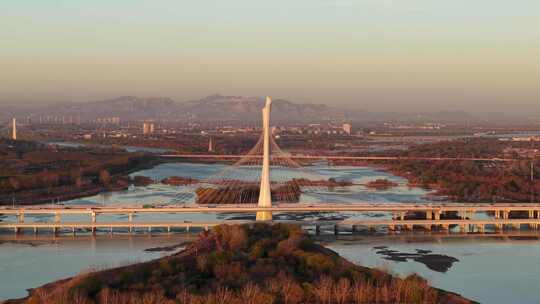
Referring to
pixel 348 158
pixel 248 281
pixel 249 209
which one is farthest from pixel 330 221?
pixel 348 158

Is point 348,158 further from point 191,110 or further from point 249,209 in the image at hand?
point 191,110

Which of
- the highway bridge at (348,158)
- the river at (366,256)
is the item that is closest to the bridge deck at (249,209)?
the river at (366,256)

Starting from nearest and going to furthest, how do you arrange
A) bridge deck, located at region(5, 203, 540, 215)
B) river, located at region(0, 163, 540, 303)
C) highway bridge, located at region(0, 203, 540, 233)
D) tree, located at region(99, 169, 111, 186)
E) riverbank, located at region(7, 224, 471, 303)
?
riverbank, located at region(7, 224, 471, 303)
river, located at region(0, 163, 540, 303)
highway bridge, located at region(0, 203, 540, 233)
bridge deck, located at region(5, 203, 540, 215)
tree, located at region(99, 169, 111, 186)

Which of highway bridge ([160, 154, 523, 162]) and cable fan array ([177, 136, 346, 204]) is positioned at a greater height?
highway bridge ([160, 154, 523, 162])

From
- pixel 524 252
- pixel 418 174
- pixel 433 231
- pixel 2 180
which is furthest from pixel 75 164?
pixel 524 252

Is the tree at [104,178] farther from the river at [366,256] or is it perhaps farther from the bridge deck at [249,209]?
the bridge deck at [249,209]

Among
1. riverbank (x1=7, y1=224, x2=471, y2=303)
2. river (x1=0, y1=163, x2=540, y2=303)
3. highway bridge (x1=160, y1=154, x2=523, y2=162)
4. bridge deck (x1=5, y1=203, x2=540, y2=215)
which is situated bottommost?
river (x1=0, y1=163, x2=540, y2=303)

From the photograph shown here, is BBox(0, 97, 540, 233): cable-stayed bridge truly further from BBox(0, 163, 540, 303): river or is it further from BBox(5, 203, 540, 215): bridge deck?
BBox(0, 163, 540, 303): river

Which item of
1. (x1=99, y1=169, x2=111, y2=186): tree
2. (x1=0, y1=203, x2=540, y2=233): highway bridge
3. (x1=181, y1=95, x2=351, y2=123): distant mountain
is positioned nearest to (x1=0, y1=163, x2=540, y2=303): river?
(x1=0, y1=203, x2=540, y2=233): highway bridge
